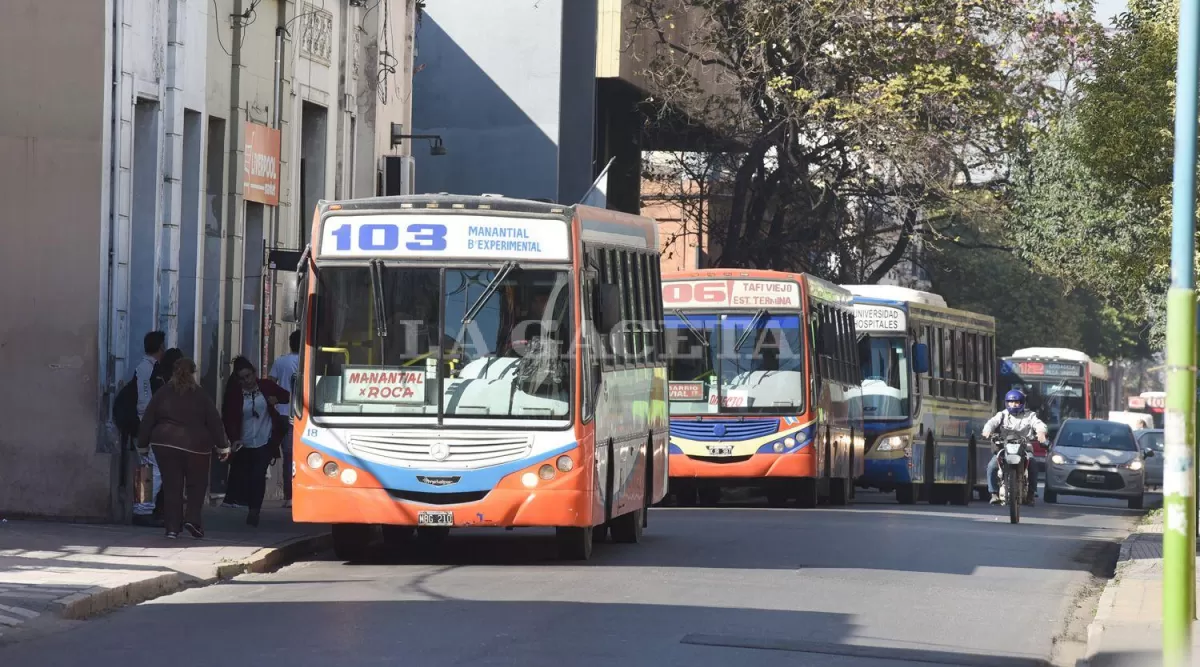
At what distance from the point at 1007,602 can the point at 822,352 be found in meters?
11.3

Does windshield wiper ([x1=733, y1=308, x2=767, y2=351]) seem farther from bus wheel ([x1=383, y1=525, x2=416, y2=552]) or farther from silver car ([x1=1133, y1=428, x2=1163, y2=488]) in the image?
silver car ([x1=1133, y1=428, x2=1163, y2=488])

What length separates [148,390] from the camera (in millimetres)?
17547

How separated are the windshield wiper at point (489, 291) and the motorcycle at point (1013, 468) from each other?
10.3 m

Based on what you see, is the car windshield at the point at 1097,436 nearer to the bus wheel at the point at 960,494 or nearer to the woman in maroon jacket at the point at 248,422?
the bus wheel at the point at 960,494

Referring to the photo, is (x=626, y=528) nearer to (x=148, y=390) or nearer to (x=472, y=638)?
(x=148, y=390)

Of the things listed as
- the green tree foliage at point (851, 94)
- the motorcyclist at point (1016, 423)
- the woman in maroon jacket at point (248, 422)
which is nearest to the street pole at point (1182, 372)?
the woman in maroon jacket at point (248, 422)

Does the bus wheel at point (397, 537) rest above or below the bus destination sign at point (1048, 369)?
below

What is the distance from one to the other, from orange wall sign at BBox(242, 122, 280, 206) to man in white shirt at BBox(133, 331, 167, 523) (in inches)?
207

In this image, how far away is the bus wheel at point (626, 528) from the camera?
1791 cm

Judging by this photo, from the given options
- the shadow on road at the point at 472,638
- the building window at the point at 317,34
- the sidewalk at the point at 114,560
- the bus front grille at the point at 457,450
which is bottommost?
the shadow on road at the point at 472,638

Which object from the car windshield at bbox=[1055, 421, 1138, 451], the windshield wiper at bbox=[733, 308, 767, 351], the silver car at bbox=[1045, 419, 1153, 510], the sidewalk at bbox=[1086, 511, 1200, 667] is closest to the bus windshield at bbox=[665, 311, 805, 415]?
the windshield wiper at bbox=[733, 308, 767, 351]

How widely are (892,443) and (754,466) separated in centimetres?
623

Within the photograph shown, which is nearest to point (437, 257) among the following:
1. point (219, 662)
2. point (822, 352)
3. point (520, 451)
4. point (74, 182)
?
point (520, 451)

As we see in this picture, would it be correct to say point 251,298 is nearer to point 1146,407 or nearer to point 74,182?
point 74,182
